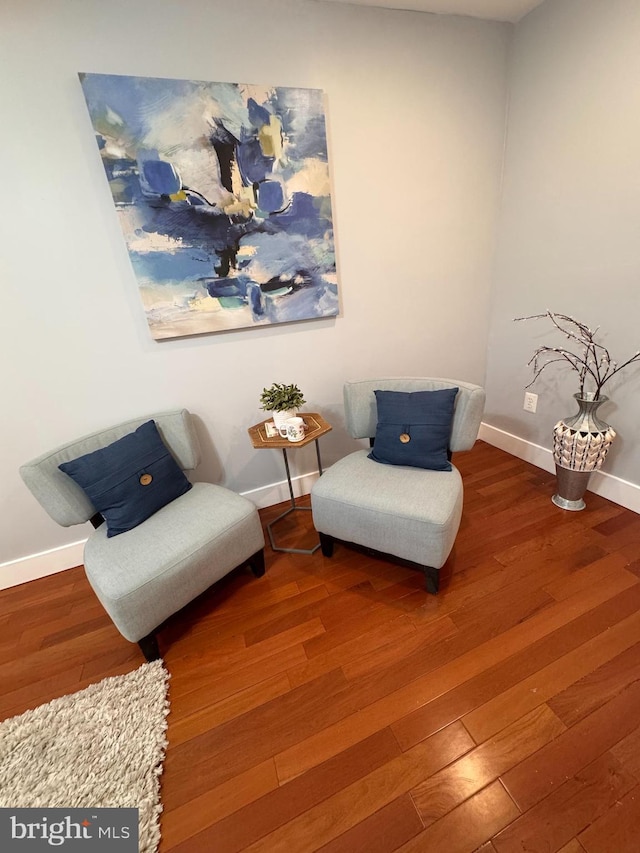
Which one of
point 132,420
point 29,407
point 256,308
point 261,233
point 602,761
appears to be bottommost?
point 602,761

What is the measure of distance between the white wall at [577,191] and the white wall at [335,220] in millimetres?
157

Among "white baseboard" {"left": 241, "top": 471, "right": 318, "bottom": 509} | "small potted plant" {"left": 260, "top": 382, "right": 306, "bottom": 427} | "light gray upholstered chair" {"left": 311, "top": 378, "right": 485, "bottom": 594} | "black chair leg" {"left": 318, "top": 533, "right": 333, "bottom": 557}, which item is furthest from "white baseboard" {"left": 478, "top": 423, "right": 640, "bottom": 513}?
"small potted plant" {"left": 260, "top": 382, "right": 306, "bottom": 427}

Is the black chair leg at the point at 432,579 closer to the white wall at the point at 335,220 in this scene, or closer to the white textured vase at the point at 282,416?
the white textured vase at the point at 282,416

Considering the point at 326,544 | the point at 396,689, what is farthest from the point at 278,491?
the point at 396,689

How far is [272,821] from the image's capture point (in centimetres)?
93

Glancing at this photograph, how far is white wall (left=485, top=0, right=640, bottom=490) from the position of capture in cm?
155

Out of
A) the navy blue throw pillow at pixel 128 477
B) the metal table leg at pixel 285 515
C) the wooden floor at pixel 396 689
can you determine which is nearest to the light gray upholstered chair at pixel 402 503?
the metal table leg at pixel 285 515

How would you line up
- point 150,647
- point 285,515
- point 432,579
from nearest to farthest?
point 150,647, point 432,579, point 285,515

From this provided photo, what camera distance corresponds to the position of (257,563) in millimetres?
1655

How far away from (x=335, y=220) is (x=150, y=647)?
2.13 m

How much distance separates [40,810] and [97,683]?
35 cm

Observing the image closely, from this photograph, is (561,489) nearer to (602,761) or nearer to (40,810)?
(602,761)

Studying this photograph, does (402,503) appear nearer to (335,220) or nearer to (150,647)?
(150,647)

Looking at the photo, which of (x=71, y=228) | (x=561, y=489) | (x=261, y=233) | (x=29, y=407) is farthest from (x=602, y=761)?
(x=71, y=228)
